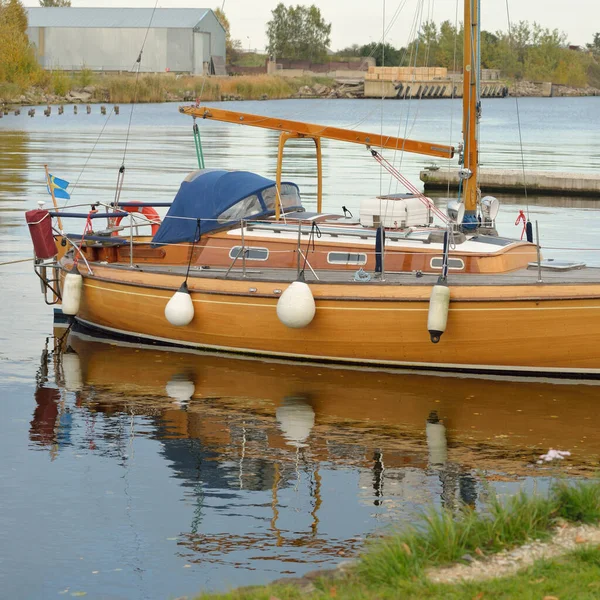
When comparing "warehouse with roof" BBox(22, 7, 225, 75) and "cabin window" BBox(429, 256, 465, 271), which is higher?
"warehouse with roof" BBox(22, 7, 225, 75)

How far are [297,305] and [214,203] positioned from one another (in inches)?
127

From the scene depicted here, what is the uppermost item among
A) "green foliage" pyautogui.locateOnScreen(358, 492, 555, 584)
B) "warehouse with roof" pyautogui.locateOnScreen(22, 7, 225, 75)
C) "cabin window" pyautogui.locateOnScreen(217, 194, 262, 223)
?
"warehouse with roof" pyautogui.locateOnScreen(22, 7, 225, 75)

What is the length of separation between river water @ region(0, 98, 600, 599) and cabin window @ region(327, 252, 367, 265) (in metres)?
1.70

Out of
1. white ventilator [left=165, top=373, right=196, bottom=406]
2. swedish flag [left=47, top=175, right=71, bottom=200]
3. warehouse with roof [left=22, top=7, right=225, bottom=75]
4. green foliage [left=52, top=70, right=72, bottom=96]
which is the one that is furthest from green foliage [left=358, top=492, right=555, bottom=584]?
warehouse with roof [left=22, top=7, right=225, bottom=75]

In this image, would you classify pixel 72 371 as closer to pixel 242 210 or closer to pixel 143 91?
pixel 242 210

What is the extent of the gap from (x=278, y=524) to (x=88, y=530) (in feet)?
5.70

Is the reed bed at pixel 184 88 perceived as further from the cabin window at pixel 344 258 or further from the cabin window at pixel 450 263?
the cabin window at pixel 450 263

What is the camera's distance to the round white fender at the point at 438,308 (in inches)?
620

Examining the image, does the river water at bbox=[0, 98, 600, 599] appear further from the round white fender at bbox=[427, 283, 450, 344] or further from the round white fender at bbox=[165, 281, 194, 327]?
the round white fender at bbox=[427, 283, 450, 344]

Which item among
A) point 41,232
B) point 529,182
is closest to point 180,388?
point 41,232

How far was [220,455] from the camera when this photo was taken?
1304 centimetres

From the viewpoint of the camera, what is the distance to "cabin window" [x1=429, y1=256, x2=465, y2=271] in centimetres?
1708

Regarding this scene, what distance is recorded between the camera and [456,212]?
18156 mm

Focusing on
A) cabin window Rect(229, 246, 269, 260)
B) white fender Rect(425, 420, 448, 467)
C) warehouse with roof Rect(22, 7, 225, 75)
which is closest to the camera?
white fender Rect(425, 420, 448, 467)
